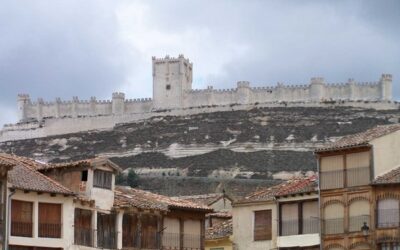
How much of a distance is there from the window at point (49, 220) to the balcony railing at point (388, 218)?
590 inches

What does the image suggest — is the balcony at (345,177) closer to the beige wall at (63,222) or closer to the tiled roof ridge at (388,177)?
the tiled roof ridge at (388,177)

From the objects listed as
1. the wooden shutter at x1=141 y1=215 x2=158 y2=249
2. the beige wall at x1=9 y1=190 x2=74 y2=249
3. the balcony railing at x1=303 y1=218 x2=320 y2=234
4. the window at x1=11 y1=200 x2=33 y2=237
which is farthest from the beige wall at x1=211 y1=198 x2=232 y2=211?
the window at x1=11 y1=200 x2=33 y2=237

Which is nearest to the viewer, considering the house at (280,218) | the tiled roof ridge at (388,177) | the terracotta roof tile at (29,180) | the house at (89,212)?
the terracotta roof tile at (29,180)

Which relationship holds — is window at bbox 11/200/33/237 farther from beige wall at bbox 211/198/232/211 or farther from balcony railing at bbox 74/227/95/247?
beige wall at bbox 211/198/232/211

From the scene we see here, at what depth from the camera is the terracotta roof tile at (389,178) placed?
59.4 meters

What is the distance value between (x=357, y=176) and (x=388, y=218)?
2896 mm

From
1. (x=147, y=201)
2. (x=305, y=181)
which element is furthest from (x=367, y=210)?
(x=147, y=201)

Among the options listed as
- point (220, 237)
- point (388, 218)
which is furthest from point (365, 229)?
point (220, 237)

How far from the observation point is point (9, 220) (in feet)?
181

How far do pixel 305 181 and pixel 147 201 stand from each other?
333 inches

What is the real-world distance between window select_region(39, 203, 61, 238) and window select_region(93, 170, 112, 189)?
10.3 feet

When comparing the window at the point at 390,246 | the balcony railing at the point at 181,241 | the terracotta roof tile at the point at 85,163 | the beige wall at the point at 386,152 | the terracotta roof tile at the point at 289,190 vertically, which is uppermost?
the beige wall at the point at 386,152

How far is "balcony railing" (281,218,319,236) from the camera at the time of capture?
63.1 m

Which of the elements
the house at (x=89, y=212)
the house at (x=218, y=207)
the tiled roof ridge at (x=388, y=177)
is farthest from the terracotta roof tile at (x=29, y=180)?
the house at (x=218, y=207)
